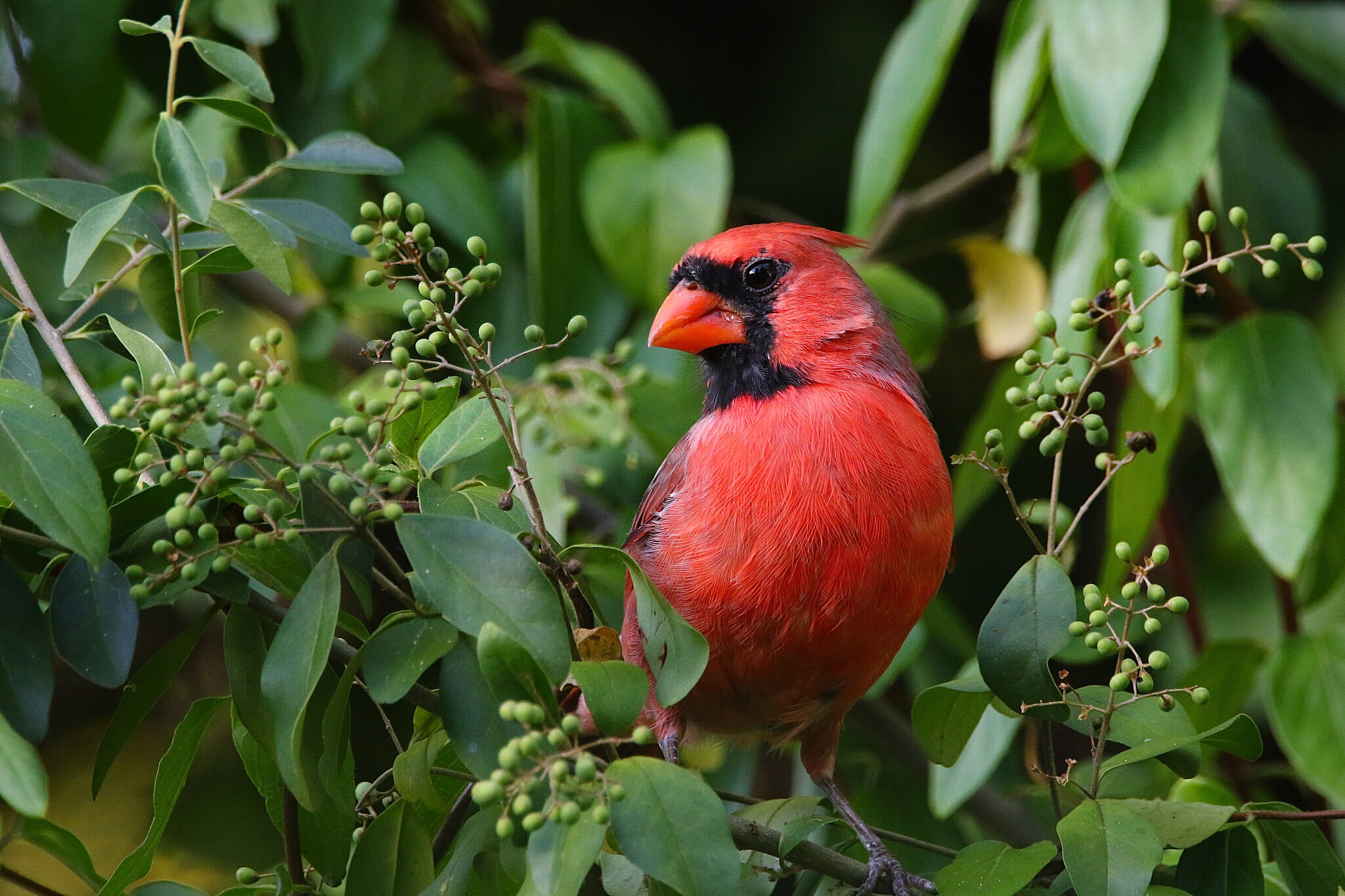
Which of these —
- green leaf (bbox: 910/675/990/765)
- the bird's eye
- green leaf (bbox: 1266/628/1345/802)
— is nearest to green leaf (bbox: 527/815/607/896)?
green leaf (bbox: 910/675/990/765)

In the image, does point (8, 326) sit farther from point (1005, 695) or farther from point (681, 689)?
point (1005, 695)

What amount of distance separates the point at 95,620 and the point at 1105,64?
6.20ft

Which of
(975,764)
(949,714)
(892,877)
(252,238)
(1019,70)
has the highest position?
(1019,70)

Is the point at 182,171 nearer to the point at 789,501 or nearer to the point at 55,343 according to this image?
the point at 55,343

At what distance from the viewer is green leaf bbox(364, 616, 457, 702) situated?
48.9 inches

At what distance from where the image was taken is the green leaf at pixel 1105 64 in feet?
7.40

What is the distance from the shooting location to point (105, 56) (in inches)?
113

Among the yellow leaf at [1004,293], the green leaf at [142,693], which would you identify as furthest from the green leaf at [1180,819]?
the yellow leaf at [1004,293]

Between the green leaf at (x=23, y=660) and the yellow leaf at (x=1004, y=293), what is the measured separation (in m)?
2.41

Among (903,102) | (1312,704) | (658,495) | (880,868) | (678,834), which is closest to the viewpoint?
(678,834)

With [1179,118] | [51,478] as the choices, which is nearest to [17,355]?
[51,478]

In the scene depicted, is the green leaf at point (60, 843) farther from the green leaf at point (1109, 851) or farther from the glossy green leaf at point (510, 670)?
the green leaf at point (1109, 851)

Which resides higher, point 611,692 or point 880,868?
point 611,692

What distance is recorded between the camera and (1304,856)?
1.47 m
